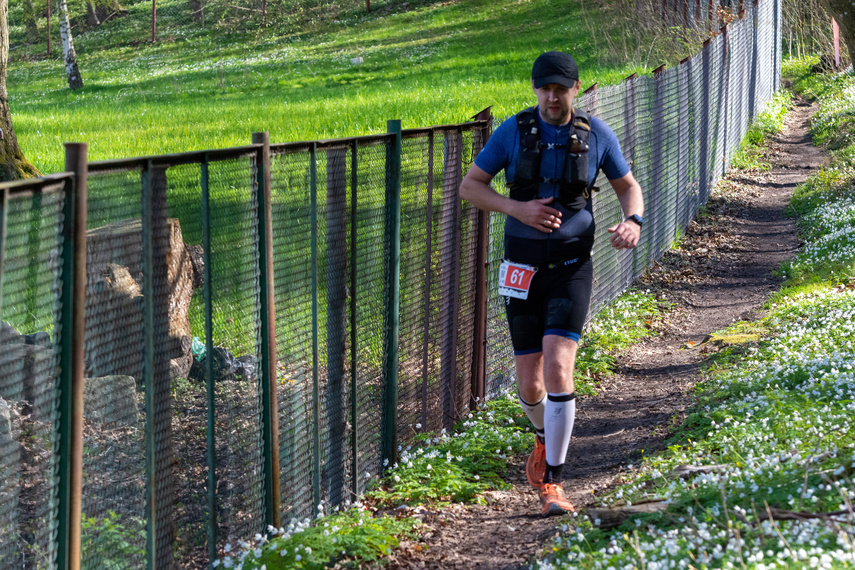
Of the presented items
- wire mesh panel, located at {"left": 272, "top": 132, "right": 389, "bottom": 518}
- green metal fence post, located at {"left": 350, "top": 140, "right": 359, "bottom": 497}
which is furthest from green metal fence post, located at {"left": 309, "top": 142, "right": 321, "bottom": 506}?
green metal fence post, located at {"left": 350, "top": 140, "right": 359, "bottom": 497}

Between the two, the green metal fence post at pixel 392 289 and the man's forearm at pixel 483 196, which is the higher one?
the man's forearm at pixel 483 196

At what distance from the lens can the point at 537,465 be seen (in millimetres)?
5215

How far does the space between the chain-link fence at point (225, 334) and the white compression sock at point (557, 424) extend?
1070 mm

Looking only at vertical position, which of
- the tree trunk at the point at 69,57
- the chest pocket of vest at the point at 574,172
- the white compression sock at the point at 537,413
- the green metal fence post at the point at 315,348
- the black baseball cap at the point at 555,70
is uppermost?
the black baseball cap at the point at 555,70

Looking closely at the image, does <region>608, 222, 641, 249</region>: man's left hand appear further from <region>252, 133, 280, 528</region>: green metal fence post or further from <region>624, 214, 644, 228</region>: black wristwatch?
<region>252, 133, 280, 528</region>: green metal fence post

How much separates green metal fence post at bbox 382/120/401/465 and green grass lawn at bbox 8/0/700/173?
8802 mm

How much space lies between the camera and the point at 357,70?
37.3m

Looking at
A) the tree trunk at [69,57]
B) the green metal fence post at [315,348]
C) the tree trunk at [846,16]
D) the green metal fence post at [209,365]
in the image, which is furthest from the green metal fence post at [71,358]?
the tree trunk at [69,57]

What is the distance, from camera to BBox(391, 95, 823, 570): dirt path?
4.72 metres

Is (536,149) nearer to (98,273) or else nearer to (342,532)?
(342,532)

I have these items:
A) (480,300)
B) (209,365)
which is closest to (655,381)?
(480,300)

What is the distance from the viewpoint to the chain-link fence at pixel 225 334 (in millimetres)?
3029

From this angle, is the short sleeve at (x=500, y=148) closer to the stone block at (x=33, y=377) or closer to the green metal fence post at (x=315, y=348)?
the green metal fence post at (x=315, y=348)

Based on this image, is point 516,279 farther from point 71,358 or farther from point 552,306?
point 71,358
